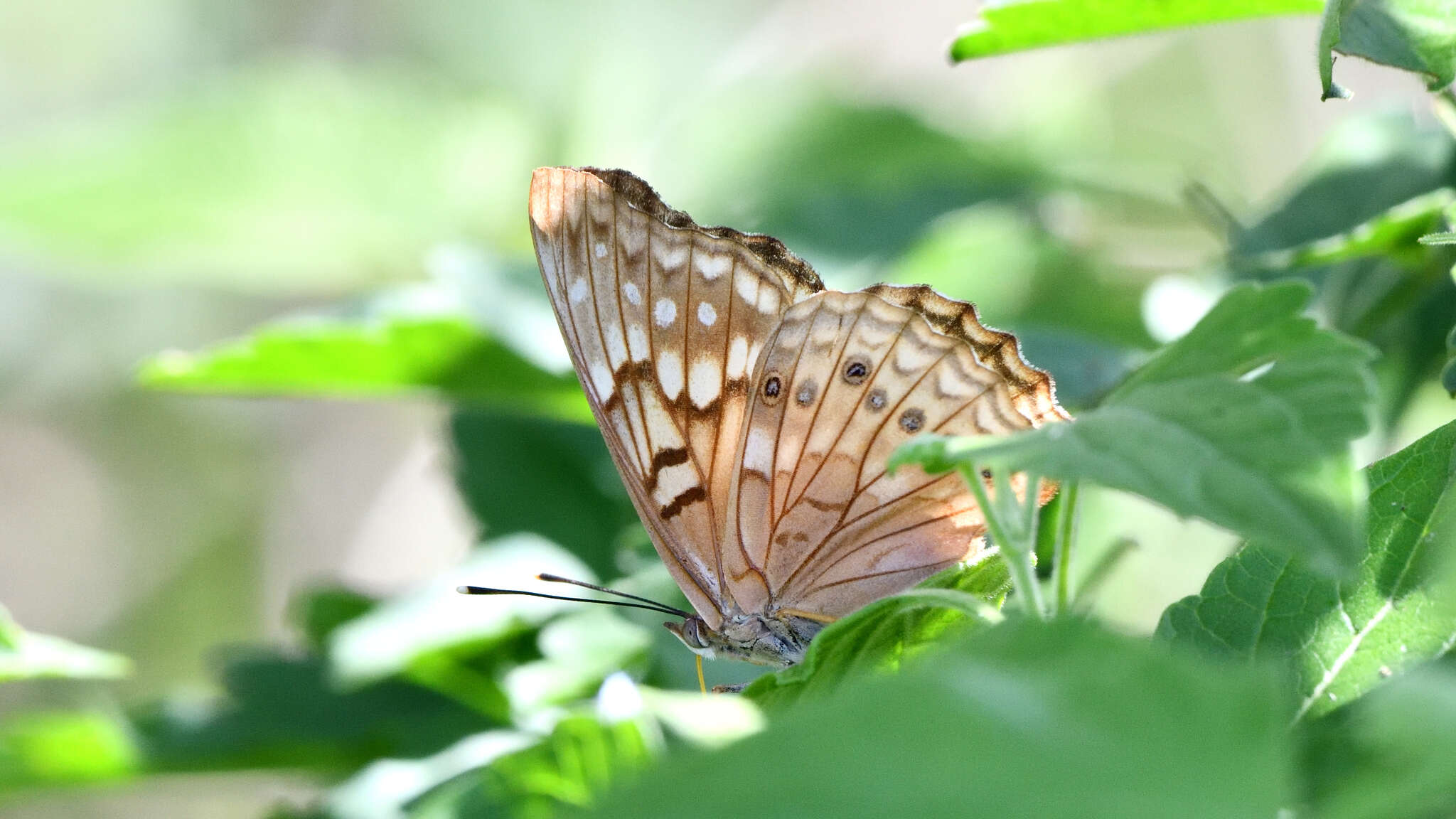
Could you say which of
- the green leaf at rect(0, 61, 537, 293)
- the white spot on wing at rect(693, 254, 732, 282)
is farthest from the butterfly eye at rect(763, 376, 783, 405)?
the green leaf at rect(0, 61, 537, 293)

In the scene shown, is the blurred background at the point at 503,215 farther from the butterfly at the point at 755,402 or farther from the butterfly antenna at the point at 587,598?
the butterfly at the point at 755,402

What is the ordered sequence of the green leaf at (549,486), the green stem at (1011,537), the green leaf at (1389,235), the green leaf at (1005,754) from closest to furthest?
the green leaf at (1005,754) → the green stem at (1011,537) → the green leaf at (1389,235) → the green leaf at (549,486)

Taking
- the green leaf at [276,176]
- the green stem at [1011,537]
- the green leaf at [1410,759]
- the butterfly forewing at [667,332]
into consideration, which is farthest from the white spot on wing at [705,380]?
the green leaf at [276,176]

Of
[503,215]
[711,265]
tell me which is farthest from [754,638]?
[503,215]

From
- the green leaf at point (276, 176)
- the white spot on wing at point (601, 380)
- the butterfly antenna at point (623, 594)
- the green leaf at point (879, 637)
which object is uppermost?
the green leaf at point (276, 176)

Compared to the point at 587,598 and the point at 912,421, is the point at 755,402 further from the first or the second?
the point at 587,598

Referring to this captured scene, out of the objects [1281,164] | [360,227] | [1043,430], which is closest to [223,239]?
[360,227]

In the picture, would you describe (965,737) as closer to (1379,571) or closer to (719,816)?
(719,816)

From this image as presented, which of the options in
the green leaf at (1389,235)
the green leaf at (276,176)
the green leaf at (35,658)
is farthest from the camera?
the green leaf at (276,176)
